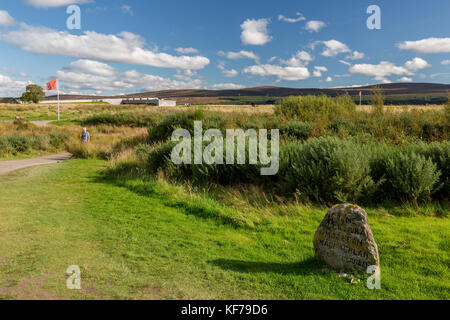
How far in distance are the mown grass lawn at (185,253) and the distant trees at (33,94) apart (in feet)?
410

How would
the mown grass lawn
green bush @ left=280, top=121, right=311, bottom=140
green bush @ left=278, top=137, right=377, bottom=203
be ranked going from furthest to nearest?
green bush @ left=280, top=121, right=311, bottom=140
green bush @ left=278, top=137, right=377, bottom=203
the mown grass lawn

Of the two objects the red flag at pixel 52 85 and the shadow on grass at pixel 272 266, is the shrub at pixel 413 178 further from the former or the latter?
the red flag at pixel 52 85

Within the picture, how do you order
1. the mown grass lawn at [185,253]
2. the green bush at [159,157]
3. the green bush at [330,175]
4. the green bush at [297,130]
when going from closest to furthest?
1. the mown grass lawn at [185,253]
2. the green bush at [330,175]
3. the green bush at [159,157]
4. the green bush at [297,130]

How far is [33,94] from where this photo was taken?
119188 mm

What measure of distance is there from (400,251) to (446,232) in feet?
4.77

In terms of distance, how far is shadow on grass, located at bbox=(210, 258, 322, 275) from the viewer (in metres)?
5.35

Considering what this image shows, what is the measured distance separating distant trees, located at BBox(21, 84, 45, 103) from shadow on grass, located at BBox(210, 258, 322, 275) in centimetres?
13171

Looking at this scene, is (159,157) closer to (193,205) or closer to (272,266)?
(193,205)

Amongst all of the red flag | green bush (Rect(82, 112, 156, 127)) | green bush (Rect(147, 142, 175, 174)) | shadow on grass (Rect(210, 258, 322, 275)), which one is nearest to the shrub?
shadow on grass (Rect(210, 258, 322, 275))

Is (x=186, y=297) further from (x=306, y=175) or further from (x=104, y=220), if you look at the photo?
(x=306, y=175)

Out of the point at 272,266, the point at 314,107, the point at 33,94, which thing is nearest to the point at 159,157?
the point at 272,266

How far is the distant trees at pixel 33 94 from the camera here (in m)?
117

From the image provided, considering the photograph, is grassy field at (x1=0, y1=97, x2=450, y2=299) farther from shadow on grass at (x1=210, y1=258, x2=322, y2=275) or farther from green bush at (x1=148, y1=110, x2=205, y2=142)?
green bush at (x1=148, y1=110, x2=205, y2=142)

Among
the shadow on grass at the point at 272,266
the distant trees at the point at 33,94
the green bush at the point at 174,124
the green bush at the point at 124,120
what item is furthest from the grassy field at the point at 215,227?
the distant trees at the point at 33,94
